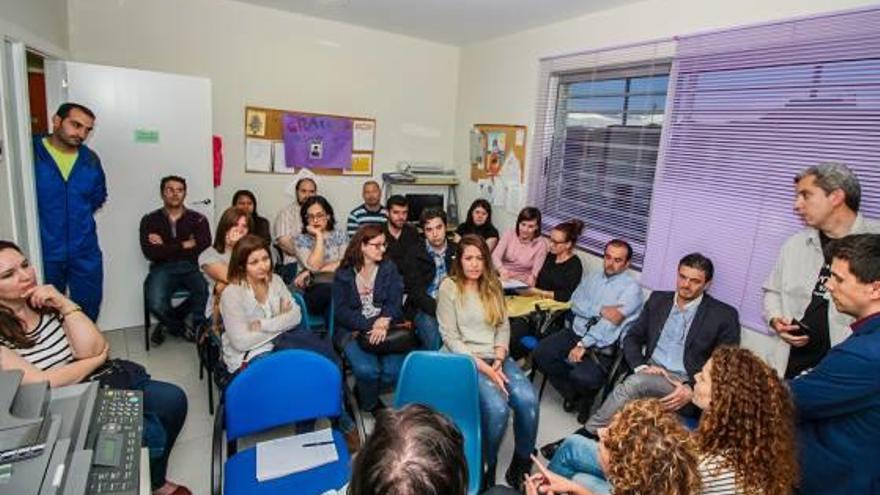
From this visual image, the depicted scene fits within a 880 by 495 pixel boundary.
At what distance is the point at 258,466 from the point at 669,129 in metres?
2.92

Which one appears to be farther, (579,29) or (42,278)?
(579,29)

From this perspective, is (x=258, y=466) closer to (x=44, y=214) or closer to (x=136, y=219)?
(x=44, y=214)

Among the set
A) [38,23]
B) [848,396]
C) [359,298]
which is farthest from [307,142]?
[848,396]

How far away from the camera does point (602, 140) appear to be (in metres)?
3.63

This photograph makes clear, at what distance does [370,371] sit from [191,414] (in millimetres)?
1073

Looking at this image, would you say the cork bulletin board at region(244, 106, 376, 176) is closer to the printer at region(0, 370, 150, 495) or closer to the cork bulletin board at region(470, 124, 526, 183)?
the cork bulletin board at region(470, 124, 526, 183)

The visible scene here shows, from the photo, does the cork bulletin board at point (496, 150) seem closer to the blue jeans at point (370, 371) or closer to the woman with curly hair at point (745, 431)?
the blue jeans at point (370, 371)

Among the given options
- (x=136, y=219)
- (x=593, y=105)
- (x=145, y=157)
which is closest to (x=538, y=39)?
(x=593, y=105)

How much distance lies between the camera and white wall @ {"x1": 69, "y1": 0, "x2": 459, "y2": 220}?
3.69 m

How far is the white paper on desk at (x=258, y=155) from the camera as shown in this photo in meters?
4.26

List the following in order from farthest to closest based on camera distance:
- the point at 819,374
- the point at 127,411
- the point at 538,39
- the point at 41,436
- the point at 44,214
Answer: the point at 538,39, the point at 44,214, the point at 819,374, the point at 127,411, the point at 41,436

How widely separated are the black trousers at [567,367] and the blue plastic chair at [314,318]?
1301 mm

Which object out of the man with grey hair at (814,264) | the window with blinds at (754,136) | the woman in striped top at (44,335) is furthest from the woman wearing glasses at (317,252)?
the man with grey hair at (814,264)

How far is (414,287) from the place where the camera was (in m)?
Result: 3.21
